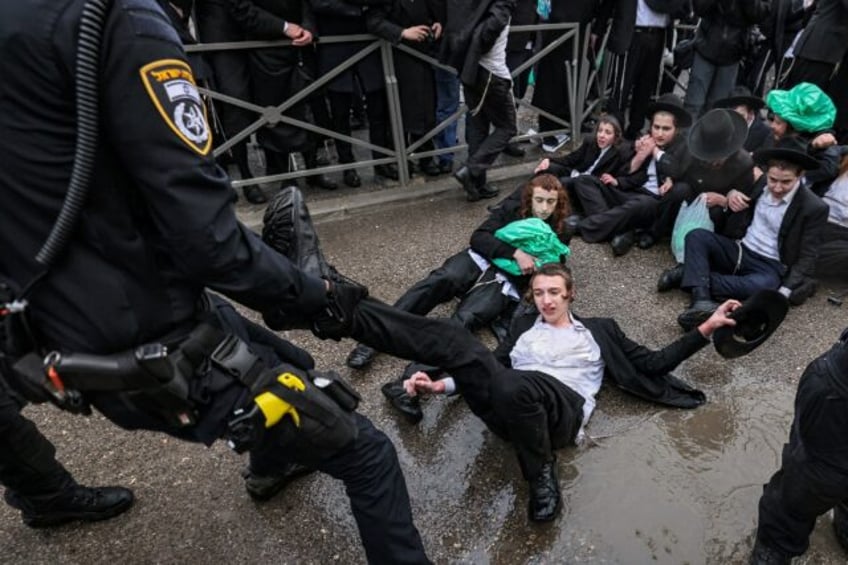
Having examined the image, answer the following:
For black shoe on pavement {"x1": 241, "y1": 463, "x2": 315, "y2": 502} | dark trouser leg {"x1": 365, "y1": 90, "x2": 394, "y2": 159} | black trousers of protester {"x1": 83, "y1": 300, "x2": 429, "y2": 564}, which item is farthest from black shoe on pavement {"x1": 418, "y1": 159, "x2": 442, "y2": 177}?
black trousers of protester {"x1": 83, "y1": 300, "x2": 429, "y2": 564}

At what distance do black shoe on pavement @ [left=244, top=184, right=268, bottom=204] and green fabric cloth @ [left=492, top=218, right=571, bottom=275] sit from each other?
2.31 metres

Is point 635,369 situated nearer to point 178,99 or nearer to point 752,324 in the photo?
point 752,324

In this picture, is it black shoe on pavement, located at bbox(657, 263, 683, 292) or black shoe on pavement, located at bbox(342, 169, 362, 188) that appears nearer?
black shoe on pavement, located at bbox(657, 263, 683, 292)

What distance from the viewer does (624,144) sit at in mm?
4734

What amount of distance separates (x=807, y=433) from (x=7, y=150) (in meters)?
2.38

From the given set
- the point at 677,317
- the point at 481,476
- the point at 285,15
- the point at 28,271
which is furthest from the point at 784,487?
the point at 285,15

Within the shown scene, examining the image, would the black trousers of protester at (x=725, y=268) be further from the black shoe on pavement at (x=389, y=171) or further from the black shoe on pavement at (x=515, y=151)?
the black shoe on pavement at (x=389, y=171)

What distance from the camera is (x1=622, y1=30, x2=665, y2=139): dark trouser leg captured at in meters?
5.73

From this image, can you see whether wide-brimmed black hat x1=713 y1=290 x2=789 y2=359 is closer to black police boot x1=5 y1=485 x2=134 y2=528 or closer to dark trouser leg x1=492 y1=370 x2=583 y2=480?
dark trouser leg x1=492 y1=370 x2=583 y2=480

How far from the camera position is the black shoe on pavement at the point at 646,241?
4414 mm

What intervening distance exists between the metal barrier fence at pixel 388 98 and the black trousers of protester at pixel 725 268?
2.23 m

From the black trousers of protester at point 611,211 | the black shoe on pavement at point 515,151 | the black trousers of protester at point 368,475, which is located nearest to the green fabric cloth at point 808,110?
the black trousers of protester at point 611,211

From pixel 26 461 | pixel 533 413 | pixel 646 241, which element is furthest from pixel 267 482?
pixel 646 241

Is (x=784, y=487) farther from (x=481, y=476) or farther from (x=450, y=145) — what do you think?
(x=450, y=145)
